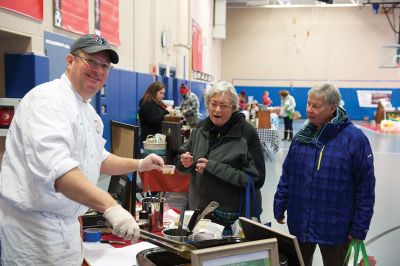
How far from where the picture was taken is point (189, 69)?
14.2m

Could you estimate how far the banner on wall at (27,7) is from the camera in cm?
399

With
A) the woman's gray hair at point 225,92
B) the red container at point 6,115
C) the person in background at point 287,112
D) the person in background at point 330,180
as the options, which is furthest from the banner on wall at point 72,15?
the person in background at point 287,112

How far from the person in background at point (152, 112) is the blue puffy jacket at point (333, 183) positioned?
394cm

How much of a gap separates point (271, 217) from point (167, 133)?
1.73m

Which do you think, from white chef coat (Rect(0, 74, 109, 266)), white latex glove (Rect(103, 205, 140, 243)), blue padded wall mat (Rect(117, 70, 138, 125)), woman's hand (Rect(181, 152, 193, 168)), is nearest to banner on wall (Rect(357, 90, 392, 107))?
blue padded wall mat (Rect(117, 70, 138, 125))

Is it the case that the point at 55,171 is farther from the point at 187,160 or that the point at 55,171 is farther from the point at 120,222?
the point at 187,160

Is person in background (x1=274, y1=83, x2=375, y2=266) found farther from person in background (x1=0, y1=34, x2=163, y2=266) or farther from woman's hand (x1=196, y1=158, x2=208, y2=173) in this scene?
person in background (x1=0, y1=34, x2=163, y2=266)

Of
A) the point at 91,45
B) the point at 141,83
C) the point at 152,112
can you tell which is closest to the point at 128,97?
the point at 141,83

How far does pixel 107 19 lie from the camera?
711 cm

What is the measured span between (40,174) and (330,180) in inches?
68.6

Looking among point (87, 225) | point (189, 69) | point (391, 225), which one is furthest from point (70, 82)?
point (189, 69)

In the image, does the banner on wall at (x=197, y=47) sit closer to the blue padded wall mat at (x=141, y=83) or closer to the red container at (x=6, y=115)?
the blue padded wall mat at (x=141, y=83)

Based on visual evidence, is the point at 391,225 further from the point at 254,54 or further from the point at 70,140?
the point at 254,54

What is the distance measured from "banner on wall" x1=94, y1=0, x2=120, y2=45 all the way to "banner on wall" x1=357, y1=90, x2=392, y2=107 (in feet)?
54.1
